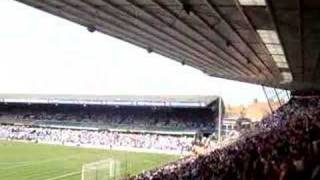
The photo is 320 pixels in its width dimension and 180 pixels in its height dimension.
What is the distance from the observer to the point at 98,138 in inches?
2266

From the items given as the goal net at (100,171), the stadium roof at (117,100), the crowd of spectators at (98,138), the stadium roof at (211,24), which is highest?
the stadium roof at (117,100)

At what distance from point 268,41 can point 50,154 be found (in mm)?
34281

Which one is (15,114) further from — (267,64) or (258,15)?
(258,15)

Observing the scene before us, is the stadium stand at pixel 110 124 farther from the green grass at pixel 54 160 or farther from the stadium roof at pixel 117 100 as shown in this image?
the green grass at pixel 54 160

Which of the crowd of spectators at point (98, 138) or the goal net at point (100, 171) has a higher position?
the crowd of spectators at point (98, 138)

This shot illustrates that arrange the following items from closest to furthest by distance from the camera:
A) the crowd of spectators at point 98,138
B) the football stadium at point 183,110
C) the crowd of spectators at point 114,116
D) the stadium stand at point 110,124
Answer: the football stadium at point 183,110 → the crowd of spectators at point 98,138 → the stadium stand at point 110,124 → the crowd of spectators at point 114,116

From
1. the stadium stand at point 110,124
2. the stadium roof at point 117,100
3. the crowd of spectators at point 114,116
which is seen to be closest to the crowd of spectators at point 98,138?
the stadium stand at point 110,124

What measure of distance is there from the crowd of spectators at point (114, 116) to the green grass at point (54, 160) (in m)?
8.59

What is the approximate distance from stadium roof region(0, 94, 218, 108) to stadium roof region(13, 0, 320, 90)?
39.6 meters

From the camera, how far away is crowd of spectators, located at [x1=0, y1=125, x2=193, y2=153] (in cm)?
5394

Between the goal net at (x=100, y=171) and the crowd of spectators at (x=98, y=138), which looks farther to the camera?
the crowd of spectators at (x=98, y=138)

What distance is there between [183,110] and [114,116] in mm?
6776

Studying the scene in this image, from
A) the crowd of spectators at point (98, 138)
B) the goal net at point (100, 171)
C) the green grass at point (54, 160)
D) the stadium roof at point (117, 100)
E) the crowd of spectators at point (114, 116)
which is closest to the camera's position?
the goal net at point (100, 171)

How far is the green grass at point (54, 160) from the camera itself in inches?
1406
